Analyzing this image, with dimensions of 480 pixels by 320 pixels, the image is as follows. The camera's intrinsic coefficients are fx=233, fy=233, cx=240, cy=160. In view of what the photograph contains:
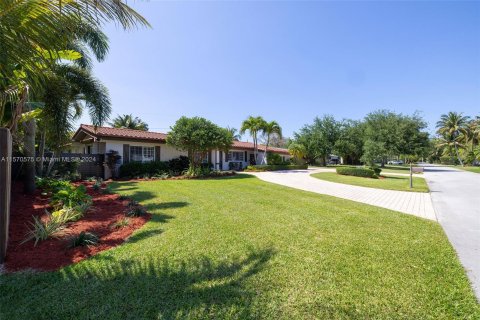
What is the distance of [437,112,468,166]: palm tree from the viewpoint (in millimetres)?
52284

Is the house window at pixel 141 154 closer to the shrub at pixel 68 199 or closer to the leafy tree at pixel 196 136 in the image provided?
the leafy tree at pixel 196 136

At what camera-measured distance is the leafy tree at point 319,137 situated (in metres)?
35.6

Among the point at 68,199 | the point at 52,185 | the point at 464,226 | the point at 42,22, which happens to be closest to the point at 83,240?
the point at 68,199

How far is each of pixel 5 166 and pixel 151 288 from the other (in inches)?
124

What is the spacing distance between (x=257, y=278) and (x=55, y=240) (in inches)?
158

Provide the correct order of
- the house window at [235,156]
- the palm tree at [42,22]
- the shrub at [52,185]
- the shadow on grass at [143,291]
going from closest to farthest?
the shadow on grass at [143,291] < the palm tree at [42,22] < the shrub at [52,185] < the house window at [235,156]

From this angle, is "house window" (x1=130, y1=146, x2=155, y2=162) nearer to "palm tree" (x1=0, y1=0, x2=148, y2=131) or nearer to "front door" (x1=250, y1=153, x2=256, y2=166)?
"front door" (x1=250, y1=153, x2=256, y2=166)

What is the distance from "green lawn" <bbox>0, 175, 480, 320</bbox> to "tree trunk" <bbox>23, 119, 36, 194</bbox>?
5.41 m

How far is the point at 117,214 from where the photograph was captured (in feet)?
20.9

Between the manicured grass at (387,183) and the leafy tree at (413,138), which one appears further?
the leafy tree at (413,138)

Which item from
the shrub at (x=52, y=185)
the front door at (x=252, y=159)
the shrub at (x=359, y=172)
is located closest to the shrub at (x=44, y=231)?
the shrub at (x=52, y=185)

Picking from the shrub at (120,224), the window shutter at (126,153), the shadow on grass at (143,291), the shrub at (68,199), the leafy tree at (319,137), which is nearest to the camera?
the shadow on grass at (143,291)

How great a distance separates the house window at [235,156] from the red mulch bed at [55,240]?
17945 mm

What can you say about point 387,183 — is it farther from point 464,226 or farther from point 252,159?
point 252,159
